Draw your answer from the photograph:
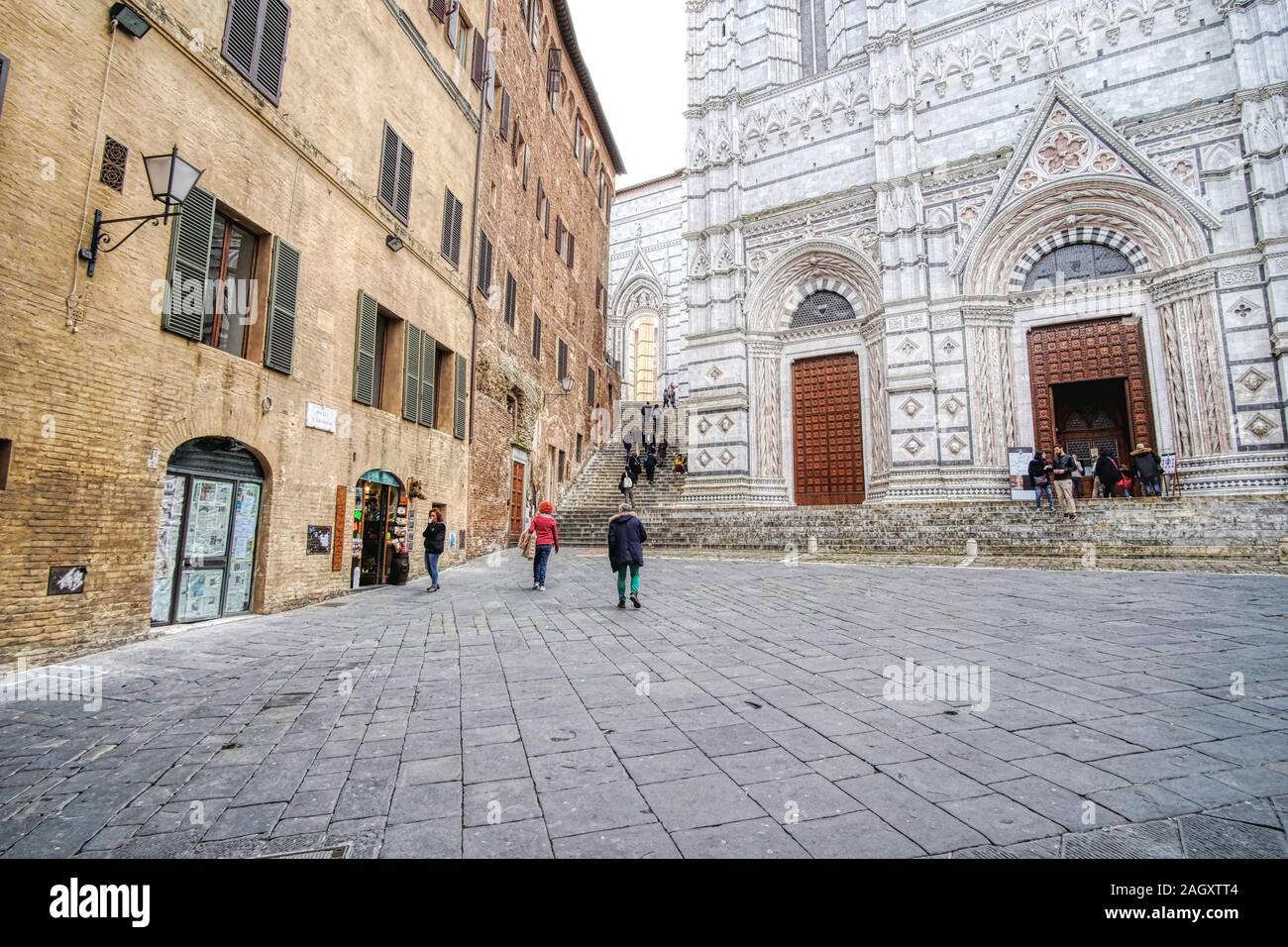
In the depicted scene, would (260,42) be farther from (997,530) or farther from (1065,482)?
(1065,482)

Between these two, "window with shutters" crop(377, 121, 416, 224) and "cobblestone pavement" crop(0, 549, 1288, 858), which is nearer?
"cobblestone pavement" crop(0, 549, 1288, 858)

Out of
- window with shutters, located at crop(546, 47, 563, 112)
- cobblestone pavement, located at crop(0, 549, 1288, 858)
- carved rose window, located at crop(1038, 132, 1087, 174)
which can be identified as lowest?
cobblestone pavement, located at crop(0, 549, 1288, 858)

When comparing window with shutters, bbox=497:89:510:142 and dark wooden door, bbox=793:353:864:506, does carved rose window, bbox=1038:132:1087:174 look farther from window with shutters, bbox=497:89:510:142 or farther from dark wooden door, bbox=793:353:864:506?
window with shutters, bbox=497:89:510:142

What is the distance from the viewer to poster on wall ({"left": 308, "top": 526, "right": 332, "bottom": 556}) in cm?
913

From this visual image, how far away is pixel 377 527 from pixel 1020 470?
655 inches

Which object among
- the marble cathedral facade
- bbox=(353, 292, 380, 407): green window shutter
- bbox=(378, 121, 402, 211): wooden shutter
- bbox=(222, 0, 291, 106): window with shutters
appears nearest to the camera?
bbox=(222, 0, 291, 106): window with shutters

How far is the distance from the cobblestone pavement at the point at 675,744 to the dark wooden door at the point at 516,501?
1116 cm

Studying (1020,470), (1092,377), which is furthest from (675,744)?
(1092,377)

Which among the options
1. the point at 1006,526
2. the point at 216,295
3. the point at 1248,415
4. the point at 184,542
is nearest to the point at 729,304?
the point at 1006,526

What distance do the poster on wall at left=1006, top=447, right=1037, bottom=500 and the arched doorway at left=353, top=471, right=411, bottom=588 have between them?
1596 centimetres

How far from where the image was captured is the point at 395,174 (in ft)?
38.0

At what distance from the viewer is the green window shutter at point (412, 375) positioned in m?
11.6

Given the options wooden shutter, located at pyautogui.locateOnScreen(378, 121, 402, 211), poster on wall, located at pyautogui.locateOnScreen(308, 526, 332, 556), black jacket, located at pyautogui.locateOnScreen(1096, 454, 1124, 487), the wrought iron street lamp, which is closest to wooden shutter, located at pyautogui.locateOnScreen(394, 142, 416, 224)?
wooden shutter, located at pyautogui.locateOnScreen(378, 121, 402, 211)
